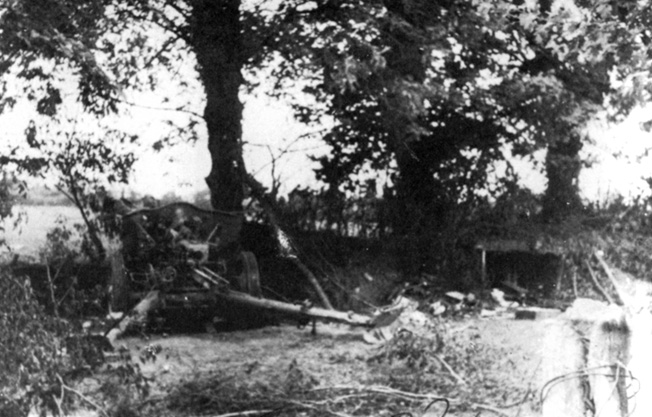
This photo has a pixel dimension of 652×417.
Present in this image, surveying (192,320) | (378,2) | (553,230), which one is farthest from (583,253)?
(192,320)

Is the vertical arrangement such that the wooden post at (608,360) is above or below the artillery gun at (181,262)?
below

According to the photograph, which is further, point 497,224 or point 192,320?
point 497,224

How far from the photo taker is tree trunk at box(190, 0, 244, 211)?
395 cm

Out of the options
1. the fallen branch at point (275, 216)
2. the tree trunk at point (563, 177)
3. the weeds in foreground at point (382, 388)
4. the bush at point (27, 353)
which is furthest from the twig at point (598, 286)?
the bush at point (27, 353)

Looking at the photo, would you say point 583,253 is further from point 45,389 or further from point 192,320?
point 45,389

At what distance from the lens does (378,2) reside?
4.20 metres

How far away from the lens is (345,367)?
14.1ft

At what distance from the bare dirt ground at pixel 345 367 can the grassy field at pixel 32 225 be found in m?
0.61

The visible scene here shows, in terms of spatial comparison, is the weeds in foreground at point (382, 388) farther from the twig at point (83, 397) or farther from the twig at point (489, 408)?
the twig at point (83, 397)

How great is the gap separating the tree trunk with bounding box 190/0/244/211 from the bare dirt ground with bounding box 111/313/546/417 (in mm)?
699

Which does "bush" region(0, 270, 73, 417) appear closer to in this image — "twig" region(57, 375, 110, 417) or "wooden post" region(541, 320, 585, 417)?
"twig" region(57, 375, 110, 417)

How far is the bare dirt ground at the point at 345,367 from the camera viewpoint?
4.03 metres

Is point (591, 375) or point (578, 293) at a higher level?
point (578, 293)

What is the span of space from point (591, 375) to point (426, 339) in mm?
878
